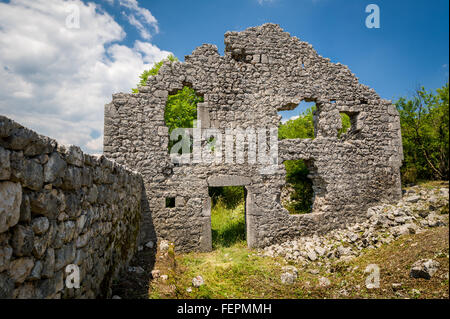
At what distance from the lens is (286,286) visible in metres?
4.81

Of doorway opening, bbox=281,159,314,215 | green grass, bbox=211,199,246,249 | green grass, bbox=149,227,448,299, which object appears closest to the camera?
green grass, bbox=149,227,448,299

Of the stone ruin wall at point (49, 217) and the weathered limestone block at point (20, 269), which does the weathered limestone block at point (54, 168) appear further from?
the weathered limestone block at point (20, 269)

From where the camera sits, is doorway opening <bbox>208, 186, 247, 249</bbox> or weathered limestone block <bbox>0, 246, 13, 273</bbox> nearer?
weathered limestone block <bbox>0, 246, 13, 273</bbox>

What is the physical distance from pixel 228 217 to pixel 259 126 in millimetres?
4273

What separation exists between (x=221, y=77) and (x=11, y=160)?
20.6ft

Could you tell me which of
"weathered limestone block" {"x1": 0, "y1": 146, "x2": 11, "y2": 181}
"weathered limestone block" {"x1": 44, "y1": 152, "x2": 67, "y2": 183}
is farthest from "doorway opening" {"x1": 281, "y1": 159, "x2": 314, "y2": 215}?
"weathered limestone block" {"x1": 0, "y1": 146, "x2": 11, "y2": 181}

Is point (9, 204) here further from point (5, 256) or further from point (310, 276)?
point (310, 276)

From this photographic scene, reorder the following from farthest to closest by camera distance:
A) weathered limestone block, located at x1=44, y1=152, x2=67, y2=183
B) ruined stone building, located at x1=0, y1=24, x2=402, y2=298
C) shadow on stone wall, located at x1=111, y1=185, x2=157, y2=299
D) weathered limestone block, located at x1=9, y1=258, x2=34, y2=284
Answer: ruined stone building, located at x1=0, y1=24, x2=402, y2=298 < shadow on stone wall, located at x1=111, y1=185, x2=157, y2=299 < weathered limestone block, located at x1=44, y1=152, x2=67, y2=183 < weathered limestone block, located at x1=9, y1=258, x2=34, y2=284

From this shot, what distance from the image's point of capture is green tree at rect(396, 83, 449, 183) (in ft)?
26.8

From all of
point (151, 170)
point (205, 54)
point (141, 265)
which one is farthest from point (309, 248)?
point (205, 54)

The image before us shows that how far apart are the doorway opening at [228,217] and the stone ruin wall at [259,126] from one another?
2.72ft

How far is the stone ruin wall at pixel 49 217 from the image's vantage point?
55.9 inches

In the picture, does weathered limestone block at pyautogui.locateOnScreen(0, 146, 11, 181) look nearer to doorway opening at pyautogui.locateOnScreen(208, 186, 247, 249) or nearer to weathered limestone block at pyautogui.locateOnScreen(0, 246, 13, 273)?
weathered limestone block at pyautogui.locateOnScreen(0, 246, 13, 273)
